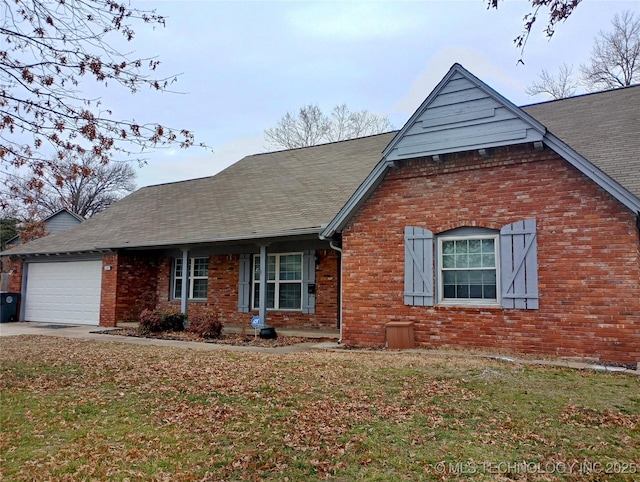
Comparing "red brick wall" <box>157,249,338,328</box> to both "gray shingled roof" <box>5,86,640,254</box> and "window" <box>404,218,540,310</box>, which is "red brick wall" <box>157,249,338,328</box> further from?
"window" <box>404,218,540,310</box>

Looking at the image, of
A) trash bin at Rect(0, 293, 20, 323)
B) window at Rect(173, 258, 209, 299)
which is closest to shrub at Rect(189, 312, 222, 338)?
window at Rect(173, 258, 209, 299)

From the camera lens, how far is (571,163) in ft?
28.0

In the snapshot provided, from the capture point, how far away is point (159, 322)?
13609 millimetres

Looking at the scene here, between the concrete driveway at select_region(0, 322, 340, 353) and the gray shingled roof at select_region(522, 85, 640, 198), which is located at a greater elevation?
the gray shingled roof at select_region(522, 85, 640, 198)

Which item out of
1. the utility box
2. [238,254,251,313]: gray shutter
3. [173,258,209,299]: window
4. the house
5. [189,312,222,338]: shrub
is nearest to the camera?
the house

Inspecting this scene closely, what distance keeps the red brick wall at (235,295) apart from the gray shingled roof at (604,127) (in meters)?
6.65

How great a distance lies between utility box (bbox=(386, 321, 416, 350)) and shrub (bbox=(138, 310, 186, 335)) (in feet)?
22.7

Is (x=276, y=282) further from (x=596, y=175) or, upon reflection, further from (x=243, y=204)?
(x=596, y=175)

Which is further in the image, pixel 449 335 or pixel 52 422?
pixel 449 335

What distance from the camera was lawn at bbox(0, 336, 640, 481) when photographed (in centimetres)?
402

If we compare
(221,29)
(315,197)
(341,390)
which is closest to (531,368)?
(341,390)

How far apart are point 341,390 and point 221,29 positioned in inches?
220

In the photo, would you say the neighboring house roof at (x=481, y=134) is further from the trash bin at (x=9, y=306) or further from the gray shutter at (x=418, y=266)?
the trash bin at (x=9, y=306)

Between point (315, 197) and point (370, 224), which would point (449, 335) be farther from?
point (315, 197)
